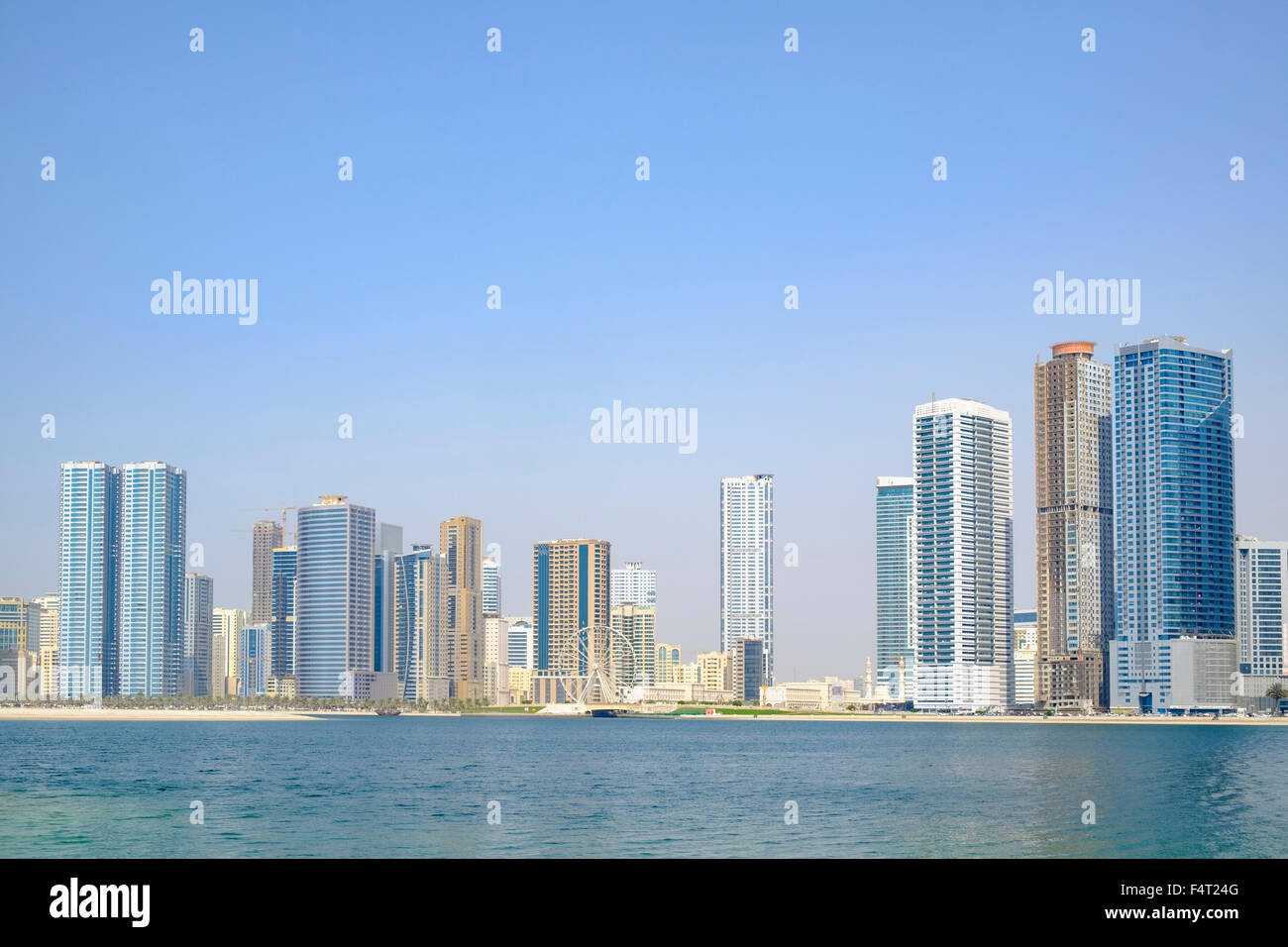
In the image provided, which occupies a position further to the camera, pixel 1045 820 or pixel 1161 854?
pixel 1045 820

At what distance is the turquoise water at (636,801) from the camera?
49.4 metres

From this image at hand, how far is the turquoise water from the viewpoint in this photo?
49.4 metres

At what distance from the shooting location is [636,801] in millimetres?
68062

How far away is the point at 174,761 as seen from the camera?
106688mm
